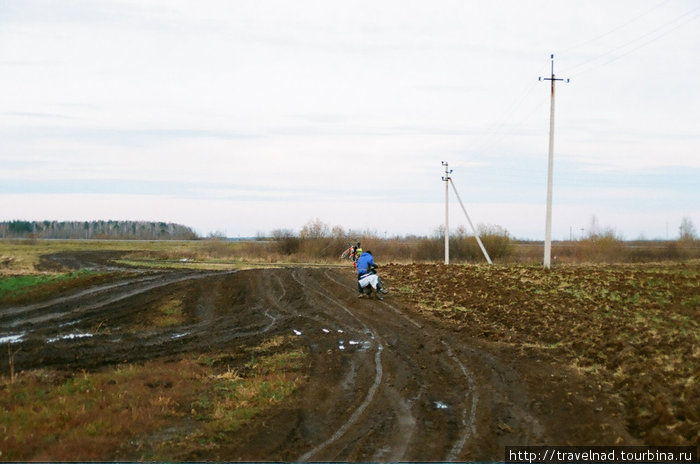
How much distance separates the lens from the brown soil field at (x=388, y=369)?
8148 millimetres

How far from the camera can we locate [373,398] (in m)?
10.4

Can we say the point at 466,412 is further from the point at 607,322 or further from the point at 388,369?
the point at 607,322

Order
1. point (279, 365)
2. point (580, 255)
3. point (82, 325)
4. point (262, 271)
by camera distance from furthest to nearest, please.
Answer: point (580, 255) → point (262, 271) → point (82, 325) → point (279, 365)

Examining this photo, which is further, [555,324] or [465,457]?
[555,324]

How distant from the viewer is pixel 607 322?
1563cm

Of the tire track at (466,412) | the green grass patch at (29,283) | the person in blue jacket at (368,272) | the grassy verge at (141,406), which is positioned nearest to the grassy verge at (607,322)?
the person in blue jacket at (368,272)

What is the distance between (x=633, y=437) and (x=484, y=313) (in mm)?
10868

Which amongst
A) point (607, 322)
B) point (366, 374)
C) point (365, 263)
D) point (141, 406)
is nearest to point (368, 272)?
point (365, 263)

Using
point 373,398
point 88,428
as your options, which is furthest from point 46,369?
point 373,398

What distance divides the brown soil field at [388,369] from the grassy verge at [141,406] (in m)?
0.05

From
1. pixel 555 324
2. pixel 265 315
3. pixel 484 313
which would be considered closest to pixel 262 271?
pixel 265 315

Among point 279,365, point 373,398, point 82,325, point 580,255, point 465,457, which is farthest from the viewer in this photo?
point 580,255

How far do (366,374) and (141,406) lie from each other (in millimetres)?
4431

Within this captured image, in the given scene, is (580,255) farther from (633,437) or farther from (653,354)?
(633,437)
